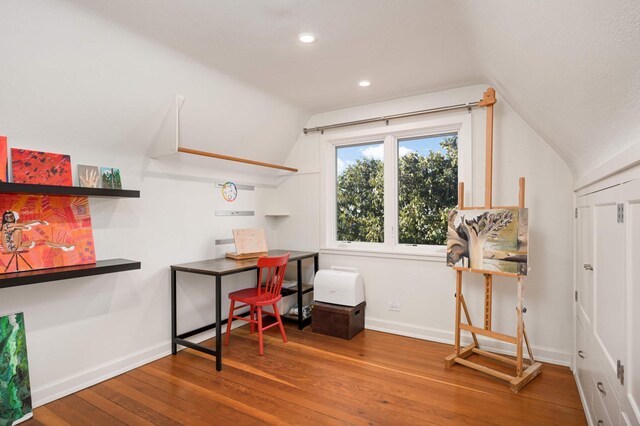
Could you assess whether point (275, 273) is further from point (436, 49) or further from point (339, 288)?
point (436, 49)

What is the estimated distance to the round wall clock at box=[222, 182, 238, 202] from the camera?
12.4 ft

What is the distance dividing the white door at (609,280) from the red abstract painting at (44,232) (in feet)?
10.1

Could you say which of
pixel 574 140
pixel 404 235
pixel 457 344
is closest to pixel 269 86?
pixel 404 235

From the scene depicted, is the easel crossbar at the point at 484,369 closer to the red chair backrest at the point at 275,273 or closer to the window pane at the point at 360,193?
the window pane at the point at 360,193

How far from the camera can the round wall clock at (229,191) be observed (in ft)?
12.4

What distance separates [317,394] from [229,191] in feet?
7.50

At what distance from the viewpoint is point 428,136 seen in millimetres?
3613

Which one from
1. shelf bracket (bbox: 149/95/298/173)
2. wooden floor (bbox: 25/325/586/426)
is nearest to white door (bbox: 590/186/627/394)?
wooden floor (bbox: 25/325/586/426)

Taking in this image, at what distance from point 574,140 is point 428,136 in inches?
65.9

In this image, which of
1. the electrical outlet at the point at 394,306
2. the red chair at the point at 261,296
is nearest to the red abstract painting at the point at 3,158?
the red chair at the point at 261,296

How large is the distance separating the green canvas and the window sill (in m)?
2.76

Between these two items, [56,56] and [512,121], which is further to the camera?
[512,121]

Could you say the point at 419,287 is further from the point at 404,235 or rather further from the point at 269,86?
the point at 269,86

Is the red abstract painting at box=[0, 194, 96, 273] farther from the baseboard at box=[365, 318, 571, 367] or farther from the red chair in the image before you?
the baseboard at box=[365, 318, 571, 367]
